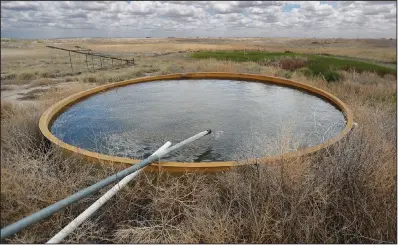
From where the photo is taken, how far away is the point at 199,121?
26.2 ft

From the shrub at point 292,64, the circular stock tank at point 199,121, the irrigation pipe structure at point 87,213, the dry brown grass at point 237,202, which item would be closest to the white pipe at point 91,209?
the irrigation pipe structure at point 87,213

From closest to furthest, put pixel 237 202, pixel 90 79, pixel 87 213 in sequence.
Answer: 1. pixel 87 213
2. pixel 237 202
3. pixel 90 79

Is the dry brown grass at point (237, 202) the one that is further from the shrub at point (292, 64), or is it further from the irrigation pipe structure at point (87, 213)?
the shrub at point (292, 64)

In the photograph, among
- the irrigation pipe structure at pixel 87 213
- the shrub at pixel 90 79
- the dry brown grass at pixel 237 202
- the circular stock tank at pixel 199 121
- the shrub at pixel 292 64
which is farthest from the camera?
the shrub at pixel 292 64

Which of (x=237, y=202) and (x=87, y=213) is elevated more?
(x=87, y=213)

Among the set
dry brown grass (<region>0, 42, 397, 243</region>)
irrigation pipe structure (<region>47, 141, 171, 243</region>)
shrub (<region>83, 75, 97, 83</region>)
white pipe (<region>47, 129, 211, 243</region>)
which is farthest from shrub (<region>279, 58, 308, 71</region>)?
irrigation pipe structure (<region>47, 141, 171, 243</region>)

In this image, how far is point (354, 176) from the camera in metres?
4.01

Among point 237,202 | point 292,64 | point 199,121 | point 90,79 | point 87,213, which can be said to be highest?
point 292,64

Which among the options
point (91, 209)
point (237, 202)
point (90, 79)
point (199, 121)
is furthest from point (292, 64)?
point (91, 209)

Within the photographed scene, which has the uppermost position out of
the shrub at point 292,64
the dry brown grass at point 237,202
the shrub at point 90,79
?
the shrub at point 292,64

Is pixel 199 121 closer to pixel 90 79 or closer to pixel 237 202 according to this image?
pixel 237 202

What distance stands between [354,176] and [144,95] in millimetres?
7841

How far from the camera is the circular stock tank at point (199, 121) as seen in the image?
5617mm

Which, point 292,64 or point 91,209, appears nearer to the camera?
point 91,209
